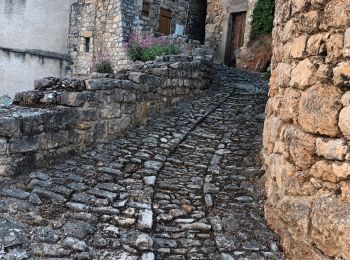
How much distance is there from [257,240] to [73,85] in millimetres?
2877

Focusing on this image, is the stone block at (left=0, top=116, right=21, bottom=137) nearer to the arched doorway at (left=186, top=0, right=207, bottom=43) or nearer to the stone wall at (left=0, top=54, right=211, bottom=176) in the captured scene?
the stone wall at (left=0, top=54, right=211, bottom=176)

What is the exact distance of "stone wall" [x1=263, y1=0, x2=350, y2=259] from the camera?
83.4 inches

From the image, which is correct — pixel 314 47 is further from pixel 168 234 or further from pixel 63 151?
pixel 63 151

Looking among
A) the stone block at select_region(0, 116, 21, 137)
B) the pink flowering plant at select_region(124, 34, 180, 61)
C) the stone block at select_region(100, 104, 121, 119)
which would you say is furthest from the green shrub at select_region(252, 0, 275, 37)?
the stone block at select_region(0, 116, 21, 137)

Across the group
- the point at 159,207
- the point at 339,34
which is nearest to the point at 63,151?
the point at 159,207

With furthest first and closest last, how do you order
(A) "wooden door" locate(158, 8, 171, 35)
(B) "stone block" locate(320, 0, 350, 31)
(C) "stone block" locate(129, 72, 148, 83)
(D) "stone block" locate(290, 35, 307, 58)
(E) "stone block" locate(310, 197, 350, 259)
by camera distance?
(A) "wooden door" locate(158, 8, 171, 35) < (C) "stone block" locate(129, 72, 148, 83) < (D) "stone block" locate(290, 35, 307, 58) < (B) "stone block" locate(320, 0, 350, 31) < (E) "stone block" locate(310, 197, 350, 259)

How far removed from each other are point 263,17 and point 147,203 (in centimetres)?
953

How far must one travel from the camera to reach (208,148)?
4.81m

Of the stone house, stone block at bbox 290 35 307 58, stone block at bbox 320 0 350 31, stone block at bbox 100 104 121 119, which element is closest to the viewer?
stone block at bbox 320 0 350 31

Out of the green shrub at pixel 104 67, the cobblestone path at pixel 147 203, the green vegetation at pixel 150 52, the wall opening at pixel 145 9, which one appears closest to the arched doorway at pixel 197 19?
the wall opening at pixel 145 9

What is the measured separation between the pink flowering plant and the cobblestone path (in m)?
4.20

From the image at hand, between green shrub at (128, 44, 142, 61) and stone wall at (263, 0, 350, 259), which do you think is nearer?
stone wall at (263, 0, 350, 259)

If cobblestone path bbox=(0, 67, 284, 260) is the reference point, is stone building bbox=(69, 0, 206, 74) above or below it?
above

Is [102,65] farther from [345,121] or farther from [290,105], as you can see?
[345,121]
